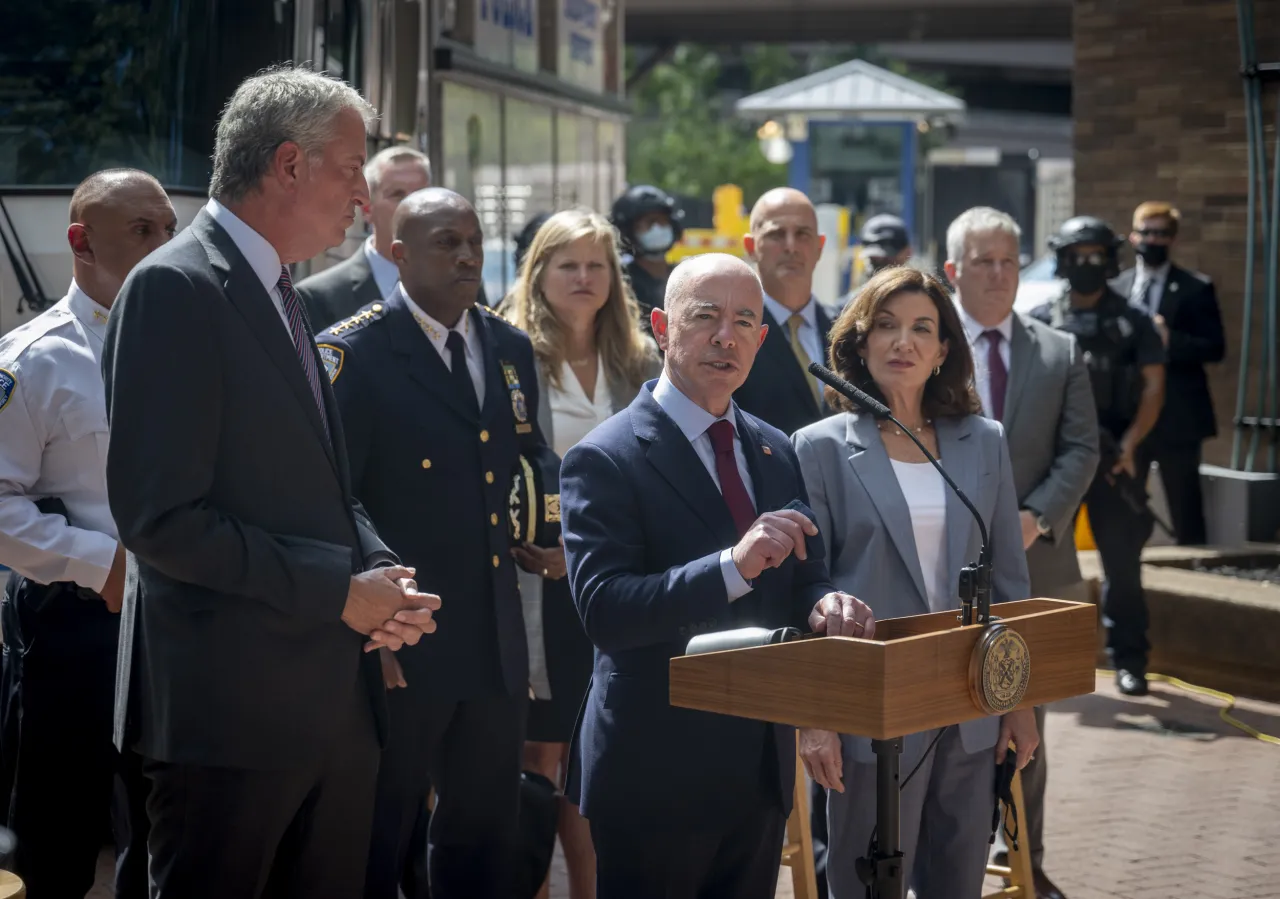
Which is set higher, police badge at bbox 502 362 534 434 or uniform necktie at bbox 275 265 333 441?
uniform necktie at bbox 275 265 333 441

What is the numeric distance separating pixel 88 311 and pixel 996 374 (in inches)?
129

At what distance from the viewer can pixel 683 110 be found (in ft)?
139

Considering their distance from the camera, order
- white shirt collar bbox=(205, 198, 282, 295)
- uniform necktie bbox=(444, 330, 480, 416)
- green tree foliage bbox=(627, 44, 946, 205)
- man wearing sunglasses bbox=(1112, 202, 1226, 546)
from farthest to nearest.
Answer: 1. green tree foliage bbox=(627, 44, 946, 205)
2. man wearing sunglasses bbox=(1112, 202, 1226, 546)
3. uniform necktie bbox=(444, 330, 480, 416)
4. white shirt collar bbox=(205, 198, 282, 295)

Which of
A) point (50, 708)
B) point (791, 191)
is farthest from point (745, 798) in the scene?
point (791, 191)

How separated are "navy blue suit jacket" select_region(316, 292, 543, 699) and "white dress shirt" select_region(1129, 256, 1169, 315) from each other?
6.32 metres

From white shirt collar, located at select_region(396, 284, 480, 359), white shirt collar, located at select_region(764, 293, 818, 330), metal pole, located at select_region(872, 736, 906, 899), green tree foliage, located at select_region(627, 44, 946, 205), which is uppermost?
green tree foliage, located at select_region(627, 44, 946, 205)

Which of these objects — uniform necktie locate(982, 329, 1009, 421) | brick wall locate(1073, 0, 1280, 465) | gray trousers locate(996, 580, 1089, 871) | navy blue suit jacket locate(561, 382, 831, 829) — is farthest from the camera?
brick wall locate(1073, 0, 1280, 465)

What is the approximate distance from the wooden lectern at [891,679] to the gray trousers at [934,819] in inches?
32.5

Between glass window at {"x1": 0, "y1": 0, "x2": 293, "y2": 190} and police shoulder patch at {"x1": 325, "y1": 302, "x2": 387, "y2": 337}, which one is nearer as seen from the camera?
police shoulder patch at {"x1": 325, "y1": 302, "x2": 387, "y2": 337}

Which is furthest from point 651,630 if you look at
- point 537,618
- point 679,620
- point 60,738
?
point 537,618

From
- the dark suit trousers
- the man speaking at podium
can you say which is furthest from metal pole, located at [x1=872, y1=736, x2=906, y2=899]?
the dark suit trousers

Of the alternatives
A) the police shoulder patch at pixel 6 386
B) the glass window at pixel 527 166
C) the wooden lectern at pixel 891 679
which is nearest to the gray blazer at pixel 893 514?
the wooden lectern at pixel 891 679

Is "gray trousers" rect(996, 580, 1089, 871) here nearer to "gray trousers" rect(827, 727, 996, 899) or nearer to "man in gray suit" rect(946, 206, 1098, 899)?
"man in gray suit" rect(946, 206, 1098, 899)

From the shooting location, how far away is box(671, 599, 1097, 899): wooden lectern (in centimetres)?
314
